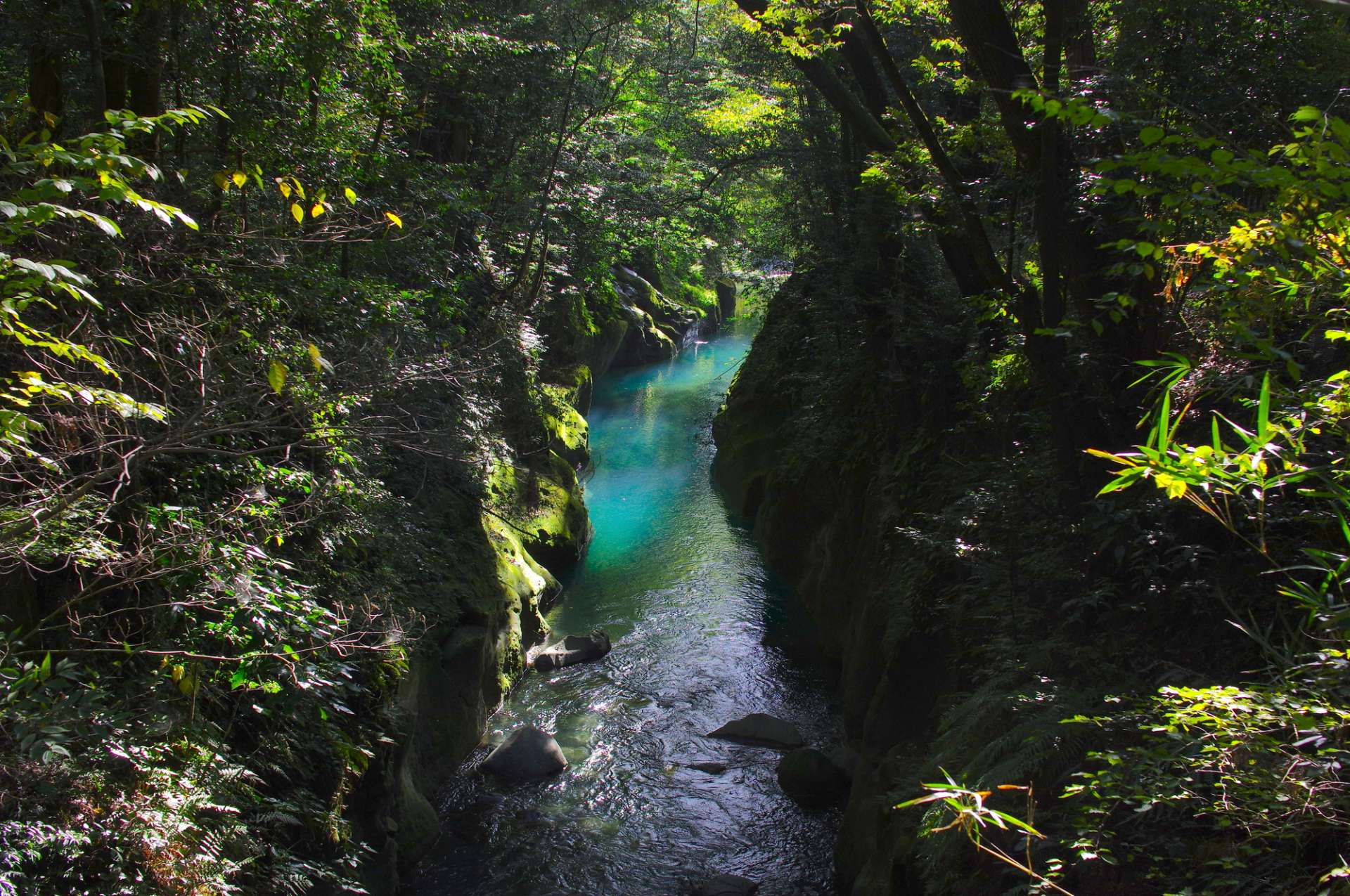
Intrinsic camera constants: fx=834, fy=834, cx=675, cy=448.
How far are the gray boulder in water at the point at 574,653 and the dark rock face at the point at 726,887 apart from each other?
450 centimetres

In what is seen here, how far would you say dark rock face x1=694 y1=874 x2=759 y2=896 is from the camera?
23.0ft

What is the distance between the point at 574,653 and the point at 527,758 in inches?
101

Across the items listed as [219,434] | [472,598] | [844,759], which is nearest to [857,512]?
[844,759]

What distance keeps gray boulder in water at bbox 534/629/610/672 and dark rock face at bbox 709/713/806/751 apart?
2391mm

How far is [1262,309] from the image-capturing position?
2949 millimetres

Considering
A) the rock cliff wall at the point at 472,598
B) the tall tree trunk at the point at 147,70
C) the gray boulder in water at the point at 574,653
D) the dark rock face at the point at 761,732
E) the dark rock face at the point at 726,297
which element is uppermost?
the tall tree trunk at the point at 147,70

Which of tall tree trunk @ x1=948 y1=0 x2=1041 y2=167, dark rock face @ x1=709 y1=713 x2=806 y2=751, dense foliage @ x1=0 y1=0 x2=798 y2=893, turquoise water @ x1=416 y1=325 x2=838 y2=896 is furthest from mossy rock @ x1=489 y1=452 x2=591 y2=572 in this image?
tall tree trunk @ x1=948 y1=0 x2=1041 y2=167

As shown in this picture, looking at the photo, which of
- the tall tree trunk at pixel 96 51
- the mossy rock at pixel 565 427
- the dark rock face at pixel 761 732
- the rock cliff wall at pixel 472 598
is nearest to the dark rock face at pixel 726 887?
the dark rock face at pixel 761 732

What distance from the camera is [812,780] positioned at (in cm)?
839

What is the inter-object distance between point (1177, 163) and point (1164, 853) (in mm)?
2563

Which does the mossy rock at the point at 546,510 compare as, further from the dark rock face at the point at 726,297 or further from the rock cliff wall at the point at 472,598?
the dark rock face at the point at 726,297

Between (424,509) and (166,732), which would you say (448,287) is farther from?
(166,732)

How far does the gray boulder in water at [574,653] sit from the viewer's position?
1130 cm

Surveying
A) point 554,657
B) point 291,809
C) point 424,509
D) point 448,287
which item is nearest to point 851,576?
point 554,657
